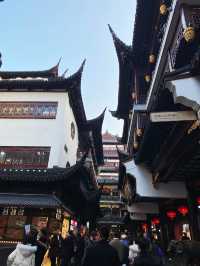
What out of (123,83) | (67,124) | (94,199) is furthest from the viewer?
(94,199)

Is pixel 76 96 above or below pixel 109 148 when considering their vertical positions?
below

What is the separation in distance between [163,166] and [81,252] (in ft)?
16.8

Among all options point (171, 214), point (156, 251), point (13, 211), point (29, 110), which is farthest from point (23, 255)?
point (29, 110)

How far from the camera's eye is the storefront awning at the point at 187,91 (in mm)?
4211

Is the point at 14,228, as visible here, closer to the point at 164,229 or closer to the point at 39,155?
the point at 39,155

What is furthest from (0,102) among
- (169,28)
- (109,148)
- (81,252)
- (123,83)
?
(109,148)

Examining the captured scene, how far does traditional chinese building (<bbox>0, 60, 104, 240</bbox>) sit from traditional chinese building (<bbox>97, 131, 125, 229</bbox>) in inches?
755

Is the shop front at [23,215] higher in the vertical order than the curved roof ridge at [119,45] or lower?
lower

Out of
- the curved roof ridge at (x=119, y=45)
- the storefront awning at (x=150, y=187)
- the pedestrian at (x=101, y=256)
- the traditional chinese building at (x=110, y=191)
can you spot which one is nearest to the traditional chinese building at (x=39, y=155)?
the curved roof ridge at (x=119, y=45)

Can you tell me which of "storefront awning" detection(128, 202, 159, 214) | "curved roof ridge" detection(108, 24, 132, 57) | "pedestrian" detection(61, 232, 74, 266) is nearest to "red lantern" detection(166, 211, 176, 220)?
"storefront awning" detection(128, 202, 159, 214)

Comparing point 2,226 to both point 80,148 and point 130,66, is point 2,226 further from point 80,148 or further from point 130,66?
point 80,148

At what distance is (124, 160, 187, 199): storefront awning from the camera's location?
9.05 meters

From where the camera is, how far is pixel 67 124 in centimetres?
2019

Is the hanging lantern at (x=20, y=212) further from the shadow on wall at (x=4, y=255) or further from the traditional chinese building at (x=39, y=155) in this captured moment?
the shadow on wall at (x=4, y=255)
